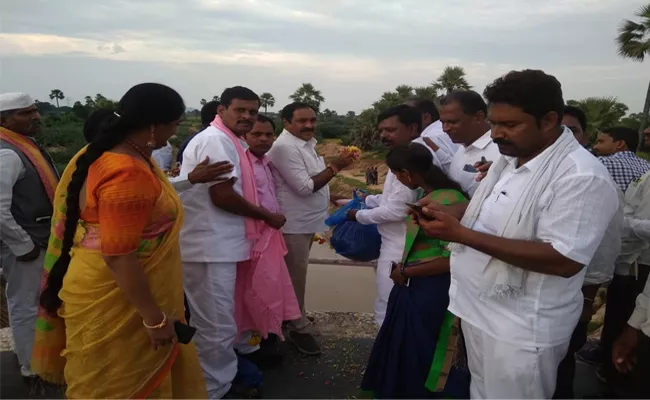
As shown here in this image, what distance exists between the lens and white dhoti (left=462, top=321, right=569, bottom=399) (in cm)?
191

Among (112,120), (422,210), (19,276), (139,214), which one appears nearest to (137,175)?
(139,214)

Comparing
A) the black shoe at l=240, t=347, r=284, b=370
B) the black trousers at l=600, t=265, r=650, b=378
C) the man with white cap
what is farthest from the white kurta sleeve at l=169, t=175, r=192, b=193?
the black trousers at l=600, t=265, r=650, b=378

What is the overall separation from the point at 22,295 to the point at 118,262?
1.86m

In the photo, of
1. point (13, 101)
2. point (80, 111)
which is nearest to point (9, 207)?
point (13, 101)

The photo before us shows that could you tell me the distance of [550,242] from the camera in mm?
1766

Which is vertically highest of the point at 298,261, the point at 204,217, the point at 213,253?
the point at 204,217

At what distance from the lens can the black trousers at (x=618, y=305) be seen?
3512 mm

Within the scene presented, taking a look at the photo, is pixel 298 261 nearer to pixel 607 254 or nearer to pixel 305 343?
pixel 305 343

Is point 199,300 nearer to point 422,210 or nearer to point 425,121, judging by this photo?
point 422,210

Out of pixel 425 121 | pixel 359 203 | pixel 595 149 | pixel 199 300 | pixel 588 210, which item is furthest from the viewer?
pixel 425 121

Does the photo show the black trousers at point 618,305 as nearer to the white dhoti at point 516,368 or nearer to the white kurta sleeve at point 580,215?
the white dhoti at point 516,368

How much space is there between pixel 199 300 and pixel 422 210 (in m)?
1.78

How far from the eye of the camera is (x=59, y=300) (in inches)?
90.3

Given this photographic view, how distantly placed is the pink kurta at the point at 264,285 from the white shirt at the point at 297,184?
0.29m
